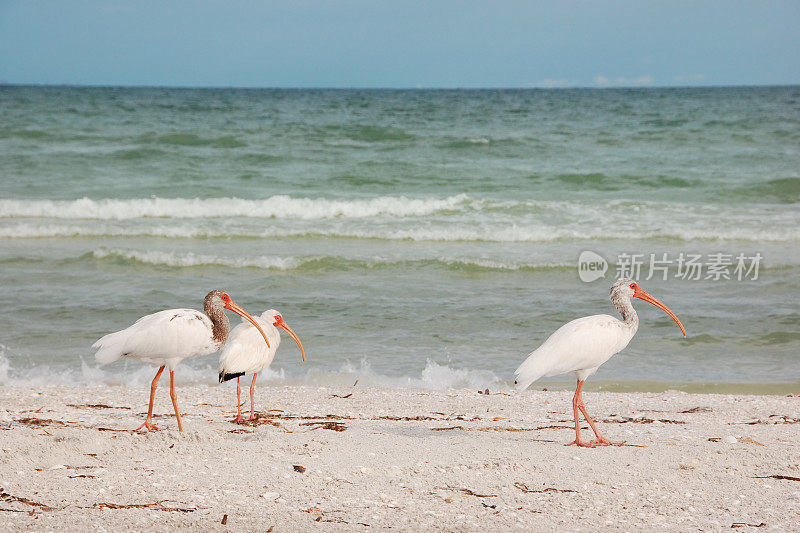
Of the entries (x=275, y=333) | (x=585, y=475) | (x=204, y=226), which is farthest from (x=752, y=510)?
(x=204, y=226)

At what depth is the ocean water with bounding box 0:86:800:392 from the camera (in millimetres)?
9344

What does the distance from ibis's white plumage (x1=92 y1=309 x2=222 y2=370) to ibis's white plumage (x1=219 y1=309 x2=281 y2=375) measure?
50 cm

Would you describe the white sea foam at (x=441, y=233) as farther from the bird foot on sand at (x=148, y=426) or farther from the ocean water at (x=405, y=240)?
the bird foot on sand at (x=148, y=426)

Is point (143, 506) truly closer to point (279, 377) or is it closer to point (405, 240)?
point (279, 377)

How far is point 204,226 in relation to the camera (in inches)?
678

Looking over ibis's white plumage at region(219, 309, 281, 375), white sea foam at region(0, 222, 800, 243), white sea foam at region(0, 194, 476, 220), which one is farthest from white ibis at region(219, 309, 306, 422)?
white sea foam at region(0, 194, 476, 220)

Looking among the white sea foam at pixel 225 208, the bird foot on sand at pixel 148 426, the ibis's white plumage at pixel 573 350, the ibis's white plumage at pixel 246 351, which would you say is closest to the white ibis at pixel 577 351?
the ibis's white plumage at pixel 573 350

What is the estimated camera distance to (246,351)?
6.80 metres

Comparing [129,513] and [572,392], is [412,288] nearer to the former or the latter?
[572,392]

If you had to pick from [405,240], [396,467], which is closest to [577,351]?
[396,467]

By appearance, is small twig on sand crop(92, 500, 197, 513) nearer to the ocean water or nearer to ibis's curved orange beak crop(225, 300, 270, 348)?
ibis's curved orange beak crop(225, 300, 270, 348)

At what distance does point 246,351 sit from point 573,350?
2.62 meters

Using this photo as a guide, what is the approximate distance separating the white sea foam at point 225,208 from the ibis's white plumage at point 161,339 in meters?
12.7

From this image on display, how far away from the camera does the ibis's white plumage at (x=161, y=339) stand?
6047 mm
